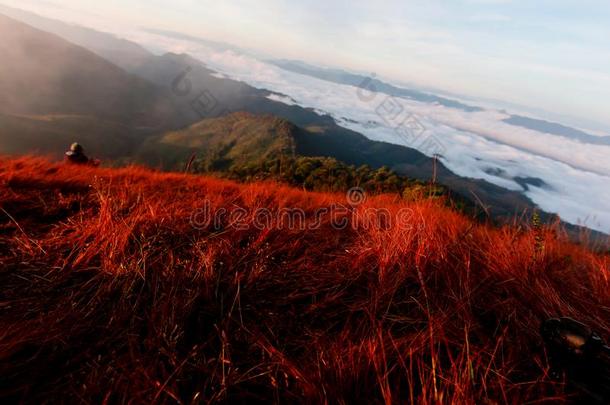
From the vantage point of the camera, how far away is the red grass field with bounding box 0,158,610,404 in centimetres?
105

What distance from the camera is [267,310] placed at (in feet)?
5.03

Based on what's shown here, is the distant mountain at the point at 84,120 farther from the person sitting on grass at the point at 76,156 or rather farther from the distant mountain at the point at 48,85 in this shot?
the person sitting on grass at the point at 76,156

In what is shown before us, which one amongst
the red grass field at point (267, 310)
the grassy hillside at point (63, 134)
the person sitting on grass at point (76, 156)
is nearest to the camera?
the red grass field at point (267, 310)

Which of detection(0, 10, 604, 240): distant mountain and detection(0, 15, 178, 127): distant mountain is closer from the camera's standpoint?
detection(0, 10, 604, 240): distant mountain

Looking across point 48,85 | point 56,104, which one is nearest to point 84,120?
point 56,104

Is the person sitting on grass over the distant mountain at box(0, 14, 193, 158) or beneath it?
over

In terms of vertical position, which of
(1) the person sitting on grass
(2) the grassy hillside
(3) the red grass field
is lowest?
(2) the grassy hillside

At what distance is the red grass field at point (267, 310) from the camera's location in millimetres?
1053

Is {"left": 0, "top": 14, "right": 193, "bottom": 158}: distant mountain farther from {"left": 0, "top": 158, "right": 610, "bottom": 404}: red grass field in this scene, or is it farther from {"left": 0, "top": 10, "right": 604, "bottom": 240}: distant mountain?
{"left": 0, "top": 158, "right": 610, "bottom": 404}: red grass field

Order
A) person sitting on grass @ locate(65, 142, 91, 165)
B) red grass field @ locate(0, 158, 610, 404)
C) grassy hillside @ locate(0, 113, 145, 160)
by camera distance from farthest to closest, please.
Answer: grassy hillside @ locate(0, 113, 145, 160), person sitting on grass @ locate(65, 142, 91, 165), red grass field @ locate(0, 158, 610, 404)

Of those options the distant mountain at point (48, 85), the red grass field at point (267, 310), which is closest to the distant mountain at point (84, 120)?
the distant mountain at point (48, 85)

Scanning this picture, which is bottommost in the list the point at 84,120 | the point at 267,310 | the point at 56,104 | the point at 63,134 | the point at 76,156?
the point at 63,134

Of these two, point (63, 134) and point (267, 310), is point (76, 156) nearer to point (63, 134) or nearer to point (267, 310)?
point (267, 310)

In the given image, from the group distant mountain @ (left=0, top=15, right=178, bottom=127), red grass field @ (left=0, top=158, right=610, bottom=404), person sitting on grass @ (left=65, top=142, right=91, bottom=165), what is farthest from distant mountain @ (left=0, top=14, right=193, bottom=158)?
red grass field @ (left=0, top=158, right=610, bottom=404)
